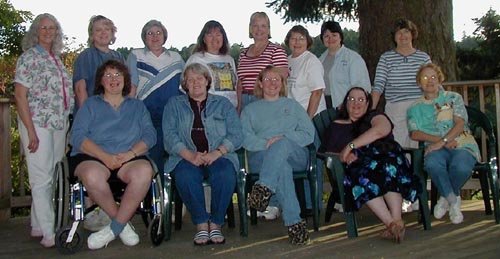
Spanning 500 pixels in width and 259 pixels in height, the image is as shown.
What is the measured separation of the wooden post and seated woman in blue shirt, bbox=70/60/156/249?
146 cm

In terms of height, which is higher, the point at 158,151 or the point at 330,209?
the point at 158,151

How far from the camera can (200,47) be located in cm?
521

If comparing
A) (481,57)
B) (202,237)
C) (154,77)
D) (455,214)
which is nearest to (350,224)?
(455,214)

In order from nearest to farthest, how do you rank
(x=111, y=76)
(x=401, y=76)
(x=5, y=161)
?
(x=111, y=76) → (x=401, y=76) → (x=5, y=161)

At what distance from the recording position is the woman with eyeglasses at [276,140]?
443 centimetres

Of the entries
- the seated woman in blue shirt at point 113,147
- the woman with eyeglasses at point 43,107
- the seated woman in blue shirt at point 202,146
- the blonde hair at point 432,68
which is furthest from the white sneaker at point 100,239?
the blonde hair at point 432,68

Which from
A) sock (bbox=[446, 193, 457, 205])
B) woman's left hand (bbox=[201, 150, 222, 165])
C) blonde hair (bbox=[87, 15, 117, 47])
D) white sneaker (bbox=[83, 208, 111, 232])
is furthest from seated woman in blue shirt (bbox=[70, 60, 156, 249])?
sock (bbox=[446, 193, 457, 205])

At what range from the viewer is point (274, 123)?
4.86 m

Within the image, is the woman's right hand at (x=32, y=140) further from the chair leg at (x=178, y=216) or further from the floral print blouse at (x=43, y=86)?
the chair leg at (x=178, y=216)

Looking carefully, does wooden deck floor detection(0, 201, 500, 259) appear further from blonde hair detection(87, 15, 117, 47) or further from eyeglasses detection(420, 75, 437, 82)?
blonde hair detection(87, 15, 117, 47)

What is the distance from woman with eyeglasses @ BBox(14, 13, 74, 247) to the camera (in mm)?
4613

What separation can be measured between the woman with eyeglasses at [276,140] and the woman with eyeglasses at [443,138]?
81 centimetres

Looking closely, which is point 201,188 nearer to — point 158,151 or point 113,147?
point 113,147

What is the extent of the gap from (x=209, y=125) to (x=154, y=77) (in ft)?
2.28
